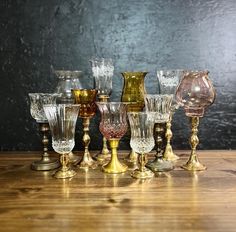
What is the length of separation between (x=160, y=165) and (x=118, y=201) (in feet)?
1.00

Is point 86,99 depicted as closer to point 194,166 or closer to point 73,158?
point 73,158

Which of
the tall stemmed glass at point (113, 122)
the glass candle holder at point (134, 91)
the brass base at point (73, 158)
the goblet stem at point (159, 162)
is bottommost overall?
the brass base at point (73, 158)

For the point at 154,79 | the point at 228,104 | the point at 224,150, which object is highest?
the point at 154,79

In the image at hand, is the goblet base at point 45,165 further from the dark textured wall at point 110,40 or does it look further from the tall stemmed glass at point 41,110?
the dark textured wall at point 110,40

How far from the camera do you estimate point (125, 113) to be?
3.51 ft

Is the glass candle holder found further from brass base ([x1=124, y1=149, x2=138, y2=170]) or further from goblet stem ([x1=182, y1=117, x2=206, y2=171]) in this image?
goblet stem ([x1=182, y1=117, x2=206, y2=171])

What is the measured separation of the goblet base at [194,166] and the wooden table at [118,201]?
0.09 feet

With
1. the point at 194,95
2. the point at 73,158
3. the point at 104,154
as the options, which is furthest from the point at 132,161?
the point at 194,95

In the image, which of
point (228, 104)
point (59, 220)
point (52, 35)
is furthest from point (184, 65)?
point (59, 220)

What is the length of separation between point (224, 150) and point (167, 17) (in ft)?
1.98

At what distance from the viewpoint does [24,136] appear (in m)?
1.42

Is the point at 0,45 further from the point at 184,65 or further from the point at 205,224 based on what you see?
the point at 205,224

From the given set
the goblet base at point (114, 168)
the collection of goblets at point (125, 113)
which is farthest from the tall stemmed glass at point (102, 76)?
the goblet base at point (114, 168)

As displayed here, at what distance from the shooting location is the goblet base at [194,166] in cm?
112
